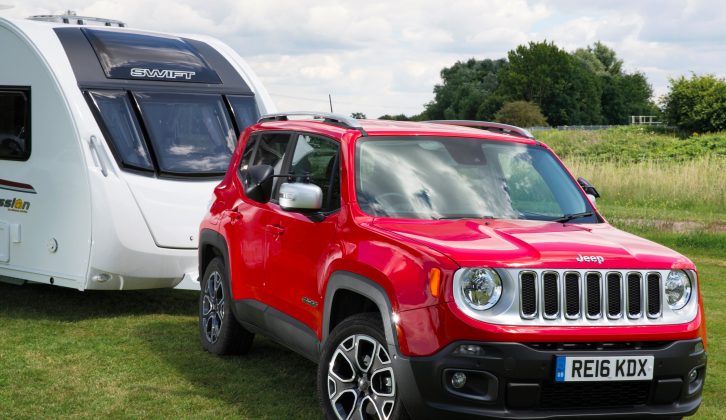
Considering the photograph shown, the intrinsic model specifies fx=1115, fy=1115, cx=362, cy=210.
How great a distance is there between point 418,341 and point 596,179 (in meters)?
22.1

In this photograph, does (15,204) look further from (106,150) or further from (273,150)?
(273,150)

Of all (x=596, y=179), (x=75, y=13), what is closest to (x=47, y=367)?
(x=75, y=13)

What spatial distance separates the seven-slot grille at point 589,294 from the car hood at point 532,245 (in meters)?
0.06

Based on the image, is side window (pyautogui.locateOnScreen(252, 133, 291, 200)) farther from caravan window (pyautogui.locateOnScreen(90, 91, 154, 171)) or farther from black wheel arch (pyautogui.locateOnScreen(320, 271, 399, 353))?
caravan window (pyautogui.locateOnScreen(90, 91, 154, 171))

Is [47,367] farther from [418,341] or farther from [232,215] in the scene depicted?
[418,341]

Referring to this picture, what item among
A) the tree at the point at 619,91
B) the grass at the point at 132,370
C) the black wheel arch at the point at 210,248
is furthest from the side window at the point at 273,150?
the tree at the point at 619,91

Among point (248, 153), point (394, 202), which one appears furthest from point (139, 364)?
point (394, 202)

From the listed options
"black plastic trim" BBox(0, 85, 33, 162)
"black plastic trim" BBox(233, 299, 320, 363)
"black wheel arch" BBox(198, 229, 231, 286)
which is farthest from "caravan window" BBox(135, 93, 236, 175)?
"black plastic trim" BBox(233, 299, 320, 363)

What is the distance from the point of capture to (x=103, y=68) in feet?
35.7

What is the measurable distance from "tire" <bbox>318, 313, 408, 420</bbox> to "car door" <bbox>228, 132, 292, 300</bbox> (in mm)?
1429

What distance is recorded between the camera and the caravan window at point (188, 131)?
10.9 metres

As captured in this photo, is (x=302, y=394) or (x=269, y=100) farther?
(x=269, y=100)

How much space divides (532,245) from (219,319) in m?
3.63

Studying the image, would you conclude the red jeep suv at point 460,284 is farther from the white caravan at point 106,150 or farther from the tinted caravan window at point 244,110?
the tinted caravan window at point 244,110
